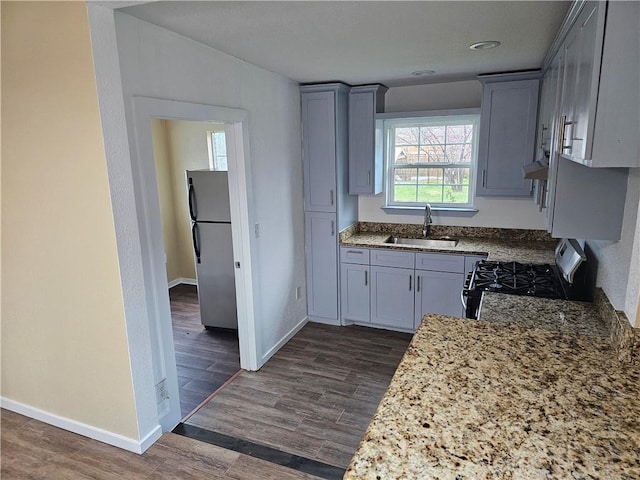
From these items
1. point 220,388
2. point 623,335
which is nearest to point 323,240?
point 220,388

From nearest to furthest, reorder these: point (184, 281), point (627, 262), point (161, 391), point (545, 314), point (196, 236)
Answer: point (627, 262), point (545, 314), point (161, 391), point (196, 236), point (184, 281)

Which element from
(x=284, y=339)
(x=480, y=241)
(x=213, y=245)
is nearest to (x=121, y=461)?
(x=284, y=339)

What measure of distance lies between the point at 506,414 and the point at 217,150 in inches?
184

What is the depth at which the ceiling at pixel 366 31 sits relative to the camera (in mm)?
1943

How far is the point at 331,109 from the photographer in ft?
12.6

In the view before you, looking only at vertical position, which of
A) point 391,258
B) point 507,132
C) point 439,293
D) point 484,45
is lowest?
point 439,293

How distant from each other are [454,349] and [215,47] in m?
2.34

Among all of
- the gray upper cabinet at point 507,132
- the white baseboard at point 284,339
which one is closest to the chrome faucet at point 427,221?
the gray upper cabinet at point 507,132

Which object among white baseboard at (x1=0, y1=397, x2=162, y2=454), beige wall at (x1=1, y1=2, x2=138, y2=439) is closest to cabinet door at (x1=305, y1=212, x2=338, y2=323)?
white baseboard at (x1=0, y1=397, x2=162, y2=454)

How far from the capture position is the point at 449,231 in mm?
4246

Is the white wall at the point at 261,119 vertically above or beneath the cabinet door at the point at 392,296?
above

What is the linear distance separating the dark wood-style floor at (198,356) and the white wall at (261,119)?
0.42 m

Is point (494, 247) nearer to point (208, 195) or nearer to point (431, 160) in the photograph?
point (431, 160)

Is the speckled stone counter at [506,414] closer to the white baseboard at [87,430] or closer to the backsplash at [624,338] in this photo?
the backsplash at [624,338]
